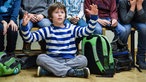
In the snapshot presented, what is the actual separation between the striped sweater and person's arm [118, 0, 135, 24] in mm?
546

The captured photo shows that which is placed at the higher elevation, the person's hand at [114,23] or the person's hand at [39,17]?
the person's hand at [39,17]

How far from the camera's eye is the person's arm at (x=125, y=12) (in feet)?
9.61

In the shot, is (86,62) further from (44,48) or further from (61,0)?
(61,0)

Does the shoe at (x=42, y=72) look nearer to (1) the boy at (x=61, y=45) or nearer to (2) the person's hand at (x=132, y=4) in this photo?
(1) the boy at (x=61, y=45)

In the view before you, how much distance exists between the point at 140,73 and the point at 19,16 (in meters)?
1.38

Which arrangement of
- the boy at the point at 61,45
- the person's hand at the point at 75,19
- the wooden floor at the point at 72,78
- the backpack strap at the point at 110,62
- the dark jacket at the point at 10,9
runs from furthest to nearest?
1. the person's hand at the point at 75,19
2. the dark jacket at the point at 10,9
3. the backpack strap at the point at 110,62
4. the boy at the point at 61,45
5. the wooden floor at the point at 72,78

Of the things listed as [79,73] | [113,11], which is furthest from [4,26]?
[113,11]

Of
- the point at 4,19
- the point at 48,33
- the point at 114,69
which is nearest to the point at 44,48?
the point at 48,33

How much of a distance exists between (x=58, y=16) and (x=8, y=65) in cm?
65

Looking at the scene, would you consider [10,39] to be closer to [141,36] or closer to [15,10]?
[15,10]

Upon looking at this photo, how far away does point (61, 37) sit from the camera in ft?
8.68

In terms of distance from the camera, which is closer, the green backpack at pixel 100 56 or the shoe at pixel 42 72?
the shoe at pixel 42 72

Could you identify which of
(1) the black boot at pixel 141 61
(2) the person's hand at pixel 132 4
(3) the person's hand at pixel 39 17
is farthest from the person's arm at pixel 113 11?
(3) the person's hand at pixel 39 17

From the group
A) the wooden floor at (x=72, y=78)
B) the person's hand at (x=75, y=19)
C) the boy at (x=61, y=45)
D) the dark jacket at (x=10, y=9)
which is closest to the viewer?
the wooden floor at (x=72, y=78)
